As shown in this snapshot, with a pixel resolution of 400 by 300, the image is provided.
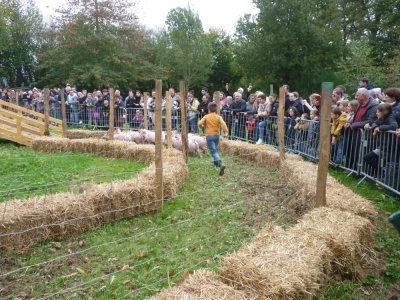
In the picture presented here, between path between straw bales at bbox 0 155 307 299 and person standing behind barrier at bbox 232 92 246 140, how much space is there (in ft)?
19.8

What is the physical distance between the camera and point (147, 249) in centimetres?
505

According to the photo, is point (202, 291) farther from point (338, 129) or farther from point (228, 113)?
point (228, 113)

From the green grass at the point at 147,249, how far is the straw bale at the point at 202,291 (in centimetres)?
92

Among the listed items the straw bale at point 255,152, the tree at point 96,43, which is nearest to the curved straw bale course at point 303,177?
the straw bale at point 255,152

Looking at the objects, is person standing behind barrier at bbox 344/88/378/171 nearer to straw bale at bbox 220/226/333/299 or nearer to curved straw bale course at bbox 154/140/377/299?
curved straw bale course at bbox 154/140/377/299

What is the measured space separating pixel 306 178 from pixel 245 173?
2.83m

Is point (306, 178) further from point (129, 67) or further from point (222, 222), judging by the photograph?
point (129, 67)

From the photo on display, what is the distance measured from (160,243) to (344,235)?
231 centimetres

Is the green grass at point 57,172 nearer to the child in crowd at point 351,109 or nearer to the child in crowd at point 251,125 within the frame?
the child in crowd at point 251,125

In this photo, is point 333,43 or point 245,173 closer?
point 245,173

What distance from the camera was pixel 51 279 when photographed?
440 cm

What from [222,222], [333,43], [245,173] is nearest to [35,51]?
[333,43]

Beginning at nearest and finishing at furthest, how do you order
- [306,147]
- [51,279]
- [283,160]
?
[51,279], [283,160], [306,147]

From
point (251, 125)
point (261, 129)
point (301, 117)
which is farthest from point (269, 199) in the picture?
point (251, 125)
